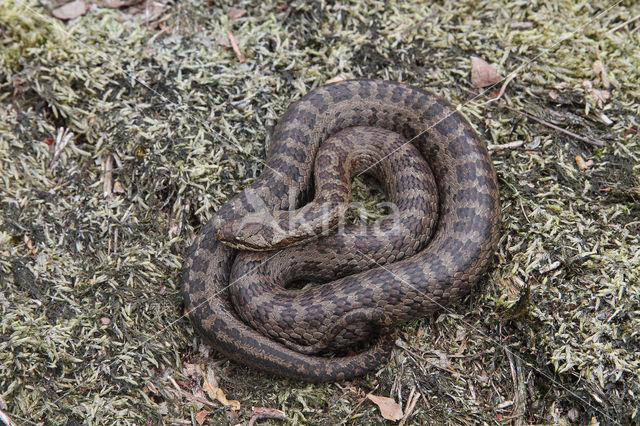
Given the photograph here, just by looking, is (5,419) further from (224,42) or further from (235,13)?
(235,13)

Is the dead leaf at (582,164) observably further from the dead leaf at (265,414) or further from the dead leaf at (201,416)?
the dead leaf at (201,416)

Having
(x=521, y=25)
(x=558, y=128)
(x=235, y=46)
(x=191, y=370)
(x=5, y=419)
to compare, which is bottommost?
(x=191, y=370)

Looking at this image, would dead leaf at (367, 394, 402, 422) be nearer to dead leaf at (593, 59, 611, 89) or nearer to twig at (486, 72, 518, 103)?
twig at (486, 72, 518, 103)

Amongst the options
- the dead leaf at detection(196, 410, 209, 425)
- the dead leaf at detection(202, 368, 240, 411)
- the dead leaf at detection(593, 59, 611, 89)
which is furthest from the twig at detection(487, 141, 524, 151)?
the dead leaf at detection(196, 410, 209, 425)

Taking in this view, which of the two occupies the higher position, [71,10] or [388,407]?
Result: [71,10]

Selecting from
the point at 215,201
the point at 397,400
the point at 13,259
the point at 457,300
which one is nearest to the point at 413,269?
the point at 457,300

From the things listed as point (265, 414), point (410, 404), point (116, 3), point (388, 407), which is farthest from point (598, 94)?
point (116, 3)

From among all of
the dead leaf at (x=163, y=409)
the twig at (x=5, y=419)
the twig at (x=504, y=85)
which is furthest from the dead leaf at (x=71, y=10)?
the twig at (x=504, y=85)
